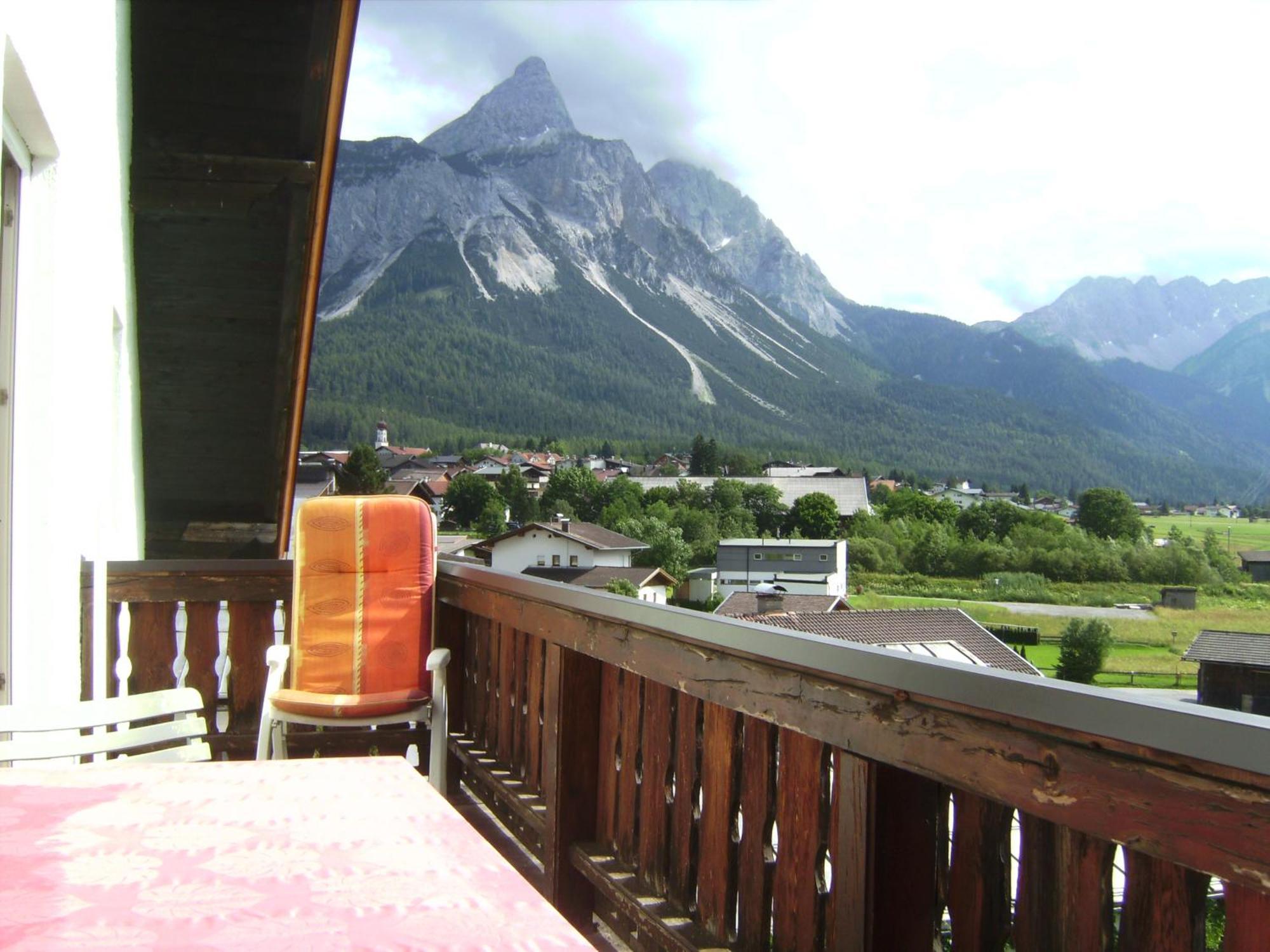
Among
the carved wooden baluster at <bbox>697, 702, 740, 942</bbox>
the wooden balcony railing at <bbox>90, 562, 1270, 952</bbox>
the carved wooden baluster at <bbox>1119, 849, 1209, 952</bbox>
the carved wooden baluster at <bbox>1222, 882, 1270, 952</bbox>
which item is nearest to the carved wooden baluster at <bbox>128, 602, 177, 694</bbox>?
the wooden balcony railing at <bbox>90, 562, 1270, 952</bbox>

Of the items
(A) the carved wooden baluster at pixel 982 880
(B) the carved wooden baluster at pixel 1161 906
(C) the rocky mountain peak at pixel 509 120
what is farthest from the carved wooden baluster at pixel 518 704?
(C) the rocky mountain peak at pixel 509 120

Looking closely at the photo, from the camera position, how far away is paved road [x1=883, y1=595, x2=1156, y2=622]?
7218mm

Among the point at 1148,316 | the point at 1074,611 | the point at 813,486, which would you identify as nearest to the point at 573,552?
the point at 813,486

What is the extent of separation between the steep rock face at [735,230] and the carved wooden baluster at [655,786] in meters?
106

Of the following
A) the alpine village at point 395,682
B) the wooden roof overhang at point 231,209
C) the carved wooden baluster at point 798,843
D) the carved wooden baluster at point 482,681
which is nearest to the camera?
the alpine village at point 395,682

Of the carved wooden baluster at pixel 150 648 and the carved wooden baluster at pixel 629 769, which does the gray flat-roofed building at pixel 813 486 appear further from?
the carved wooden baluster at pixel 629 769

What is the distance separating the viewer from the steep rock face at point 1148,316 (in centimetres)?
2336

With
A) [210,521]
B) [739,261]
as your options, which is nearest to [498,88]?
[739,261]

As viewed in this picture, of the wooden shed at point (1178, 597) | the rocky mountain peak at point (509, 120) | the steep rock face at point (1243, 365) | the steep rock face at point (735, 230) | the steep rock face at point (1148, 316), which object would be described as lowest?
the wooden shed at point (1178, 597)

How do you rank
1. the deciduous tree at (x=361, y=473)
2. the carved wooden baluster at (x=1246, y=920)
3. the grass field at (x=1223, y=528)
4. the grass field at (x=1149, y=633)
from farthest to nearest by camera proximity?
the deciduous tree at (x=361, y=473)
the grass field at (x=1223, y=528)
the grass field at (x=1149, y=633)
the carved wooden baluster at (x=1246, y=920)

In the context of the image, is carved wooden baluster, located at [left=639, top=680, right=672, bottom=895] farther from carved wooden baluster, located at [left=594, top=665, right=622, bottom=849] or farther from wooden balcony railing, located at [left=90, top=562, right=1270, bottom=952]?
carved wooden baluster, located at [left=594, top=665, right=622, bottom=849]

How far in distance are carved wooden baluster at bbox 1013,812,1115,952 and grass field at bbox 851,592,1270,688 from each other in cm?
Result: 296

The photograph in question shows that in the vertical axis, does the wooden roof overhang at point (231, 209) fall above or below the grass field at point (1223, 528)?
above

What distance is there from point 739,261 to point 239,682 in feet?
388
